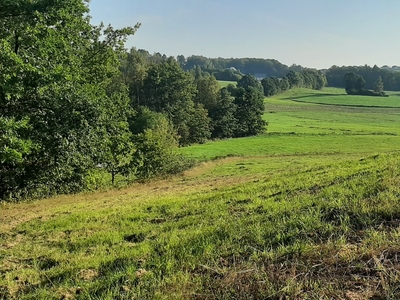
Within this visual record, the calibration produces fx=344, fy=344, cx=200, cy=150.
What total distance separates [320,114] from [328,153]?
6163 centimetres

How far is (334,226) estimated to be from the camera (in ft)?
20.3

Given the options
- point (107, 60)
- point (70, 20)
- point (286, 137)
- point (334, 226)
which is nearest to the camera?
point (334, 226)

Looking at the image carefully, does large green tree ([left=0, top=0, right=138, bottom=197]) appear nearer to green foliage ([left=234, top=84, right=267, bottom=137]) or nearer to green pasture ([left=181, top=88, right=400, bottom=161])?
green pasture ([left=181, top=88, right=400, bottom=161])

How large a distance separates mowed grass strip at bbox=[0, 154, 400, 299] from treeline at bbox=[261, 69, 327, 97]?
516 feet

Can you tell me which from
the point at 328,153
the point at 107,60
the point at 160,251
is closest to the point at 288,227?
the point at 160,251

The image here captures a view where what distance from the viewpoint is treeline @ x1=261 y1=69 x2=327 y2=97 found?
533 feet

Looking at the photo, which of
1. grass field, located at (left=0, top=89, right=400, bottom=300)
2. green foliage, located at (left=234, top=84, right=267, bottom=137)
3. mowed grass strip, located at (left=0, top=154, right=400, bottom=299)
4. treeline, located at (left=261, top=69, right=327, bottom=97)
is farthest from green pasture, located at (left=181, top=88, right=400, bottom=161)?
treeline, located at (left=261, top=69, right=327, bottom=97)

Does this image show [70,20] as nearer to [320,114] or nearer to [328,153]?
[328,153]

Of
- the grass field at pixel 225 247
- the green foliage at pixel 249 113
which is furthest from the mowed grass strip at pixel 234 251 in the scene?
the green foliage at pixel 249 113

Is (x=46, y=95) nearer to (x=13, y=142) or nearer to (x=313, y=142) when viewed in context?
(x=13, y=142)

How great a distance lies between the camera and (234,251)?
586cm

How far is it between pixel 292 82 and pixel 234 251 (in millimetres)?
188821

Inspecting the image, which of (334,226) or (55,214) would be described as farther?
(55,214)

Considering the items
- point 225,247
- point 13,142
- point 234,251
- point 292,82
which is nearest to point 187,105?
point 13,142
